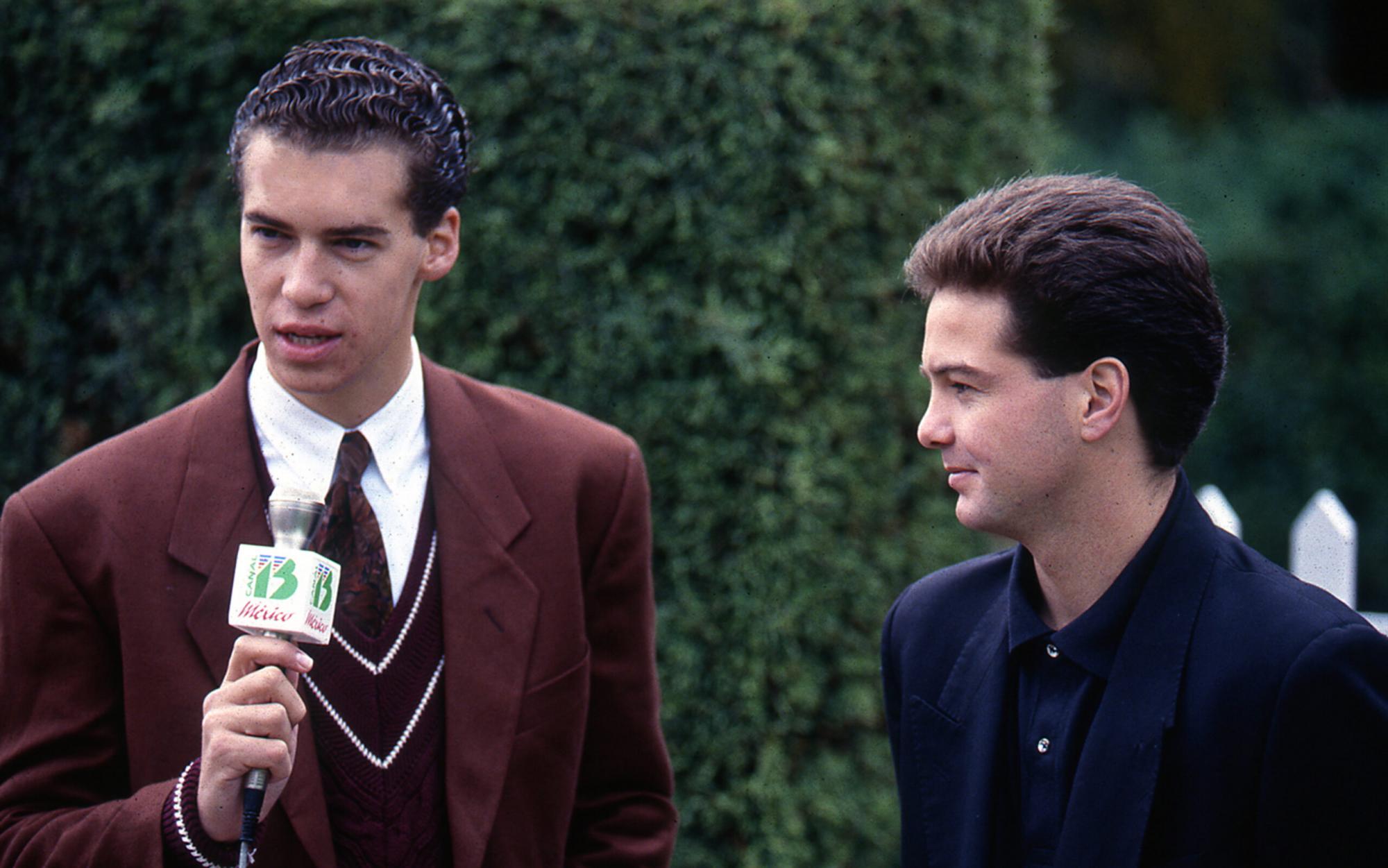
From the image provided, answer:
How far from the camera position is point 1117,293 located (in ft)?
7.15

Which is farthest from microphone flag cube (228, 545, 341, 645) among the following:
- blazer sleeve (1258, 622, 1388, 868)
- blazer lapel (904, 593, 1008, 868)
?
blazer sleeve (1258, 622, 1388, 868)

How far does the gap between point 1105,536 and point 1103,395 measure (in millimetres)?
240

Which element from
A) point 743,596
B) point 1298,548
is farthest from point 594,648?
point 1298,548

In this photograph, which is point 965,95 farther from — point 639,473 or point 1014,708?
point 1014,708

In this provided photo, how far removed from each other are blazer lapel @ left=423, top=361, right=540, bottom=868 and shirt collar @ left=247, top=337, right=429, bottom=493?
0.06m

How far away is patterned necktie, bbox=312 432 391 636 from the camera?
242 centimetres

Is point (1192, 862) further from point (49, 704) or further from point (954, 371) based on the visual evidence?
point (49, 704)

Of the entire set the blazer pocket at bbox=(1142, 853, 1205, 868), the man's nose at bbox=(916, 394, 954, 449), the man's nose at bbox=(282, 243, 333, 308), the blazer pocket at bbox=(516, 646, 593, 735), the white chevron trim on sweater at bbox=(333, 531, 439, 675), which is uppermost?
the man's nose at bbox=(282, 243, 333, 308)

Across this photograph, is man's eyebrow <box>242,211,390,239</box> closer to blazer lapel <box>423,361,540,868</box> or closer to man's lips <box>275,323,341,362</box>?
man's lips <box>275,323,341,362</box>

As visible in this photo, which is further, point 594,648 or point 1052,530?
point 594,648

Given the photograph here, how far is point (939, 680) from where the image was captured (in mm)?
2508

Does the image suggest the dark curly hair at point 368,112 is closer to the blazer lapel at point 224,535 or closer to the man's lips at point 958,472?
the blazer lapel at point 224,535

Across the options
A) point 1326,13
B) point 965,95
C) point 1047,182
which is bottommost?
point 1047,182

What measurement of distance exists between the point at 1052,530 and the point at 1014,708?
33cm
